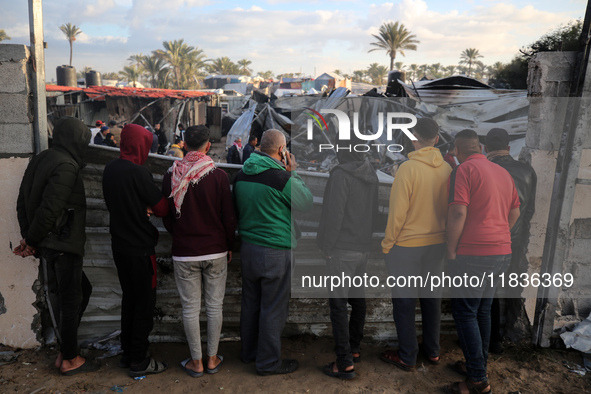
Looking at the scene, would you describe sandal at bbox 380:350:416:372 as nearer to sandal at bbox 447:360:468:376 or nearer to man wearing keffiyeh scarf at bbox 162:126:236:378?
sandal at bbox 447:360:468:376

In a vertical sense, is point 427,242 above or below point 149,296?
above

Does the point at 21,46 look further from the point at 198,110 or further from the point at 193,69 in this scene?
the point at 193,69

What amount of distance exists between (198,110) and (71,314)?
1969 centimetres

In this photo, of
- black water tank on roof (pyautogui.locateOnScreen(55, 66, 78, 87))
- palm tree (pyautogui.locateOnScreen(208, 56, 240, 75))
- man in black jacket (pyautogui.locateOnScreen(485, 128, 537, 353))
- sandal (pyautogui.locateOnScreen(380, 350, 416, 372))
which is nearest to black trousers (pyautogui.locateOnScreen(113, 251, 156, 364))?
sandal (pyautogui.locateOnScreen(380, 350, 416, 372))

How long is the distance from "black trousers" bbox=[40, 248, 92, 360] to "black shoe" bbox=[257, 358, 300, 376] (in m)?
1.36

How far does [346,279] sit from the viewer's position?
3039 mm

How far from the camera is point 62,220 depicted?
2875mm

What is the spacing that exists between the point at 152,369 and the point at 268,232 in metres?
1.32

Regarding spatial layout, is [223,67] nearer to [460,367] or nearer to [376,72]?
[376,72]

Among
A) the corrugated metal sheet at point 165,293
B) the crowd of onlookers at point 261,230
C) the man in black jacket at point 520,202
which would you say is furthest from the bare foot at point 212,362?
the man in black jacket at point 520,202

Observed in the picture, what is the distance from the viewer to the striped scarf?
9.35 feet

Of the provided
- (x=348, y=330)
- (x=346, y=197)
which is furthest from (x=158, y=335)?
(x=346, y=197)

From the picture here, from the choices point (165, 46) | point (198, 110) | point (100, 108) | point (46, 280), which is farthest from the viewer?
point (165, 46)

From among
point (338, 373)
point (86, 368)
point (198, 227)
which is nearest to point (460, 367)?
point (338, 373)
